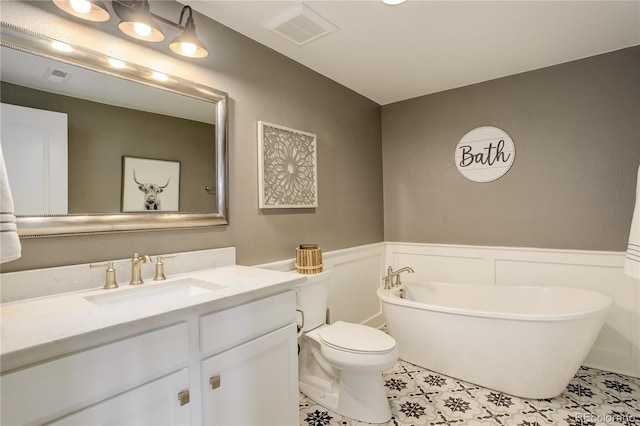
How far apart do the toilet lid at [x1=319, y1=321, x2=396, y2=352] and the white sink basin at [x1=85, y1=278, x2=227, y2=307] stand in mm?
810

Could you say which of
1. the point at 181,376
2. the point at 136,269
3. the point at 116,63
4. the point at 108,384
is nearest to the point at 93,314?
the point at 108,384

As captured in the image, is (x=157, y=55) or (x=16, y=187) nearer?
(x=16, y=187)

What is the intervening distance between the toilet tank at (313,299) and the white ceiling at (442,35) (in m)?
1.56

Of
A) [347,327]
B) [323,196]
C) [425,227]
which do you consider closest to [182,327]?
[347,327]

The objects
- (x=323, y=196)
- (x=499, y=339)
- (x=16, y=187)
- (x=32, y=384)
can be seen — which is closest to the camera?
(x=32, y=384)

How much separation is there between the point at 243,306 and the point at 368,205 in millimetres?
2155

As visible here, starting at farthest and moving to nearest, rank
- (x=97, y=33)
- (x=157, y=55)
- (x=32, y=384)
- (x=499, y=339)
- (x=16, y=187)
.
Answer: (x=499, y=339), (x=157, y=55), (x=97, y=33), (x=16, y=187), (x=32, y=384)

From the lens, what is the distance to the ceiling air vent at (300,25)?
182 cm

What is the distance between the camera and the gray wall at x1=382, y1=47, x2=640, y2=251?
2396mm

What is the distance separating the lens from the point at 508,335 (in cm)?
202

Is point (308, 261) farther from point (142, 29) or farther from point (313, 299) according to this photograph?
point (142, 29)

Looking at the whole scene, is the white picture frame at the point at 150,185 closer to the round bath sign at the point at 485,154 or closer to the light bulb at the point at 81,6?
the light bulb at the point at 81,6

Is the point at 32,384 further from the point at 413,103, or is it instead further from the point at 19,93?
the point at 413,103

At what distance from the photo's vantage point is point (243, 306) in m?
1.31
